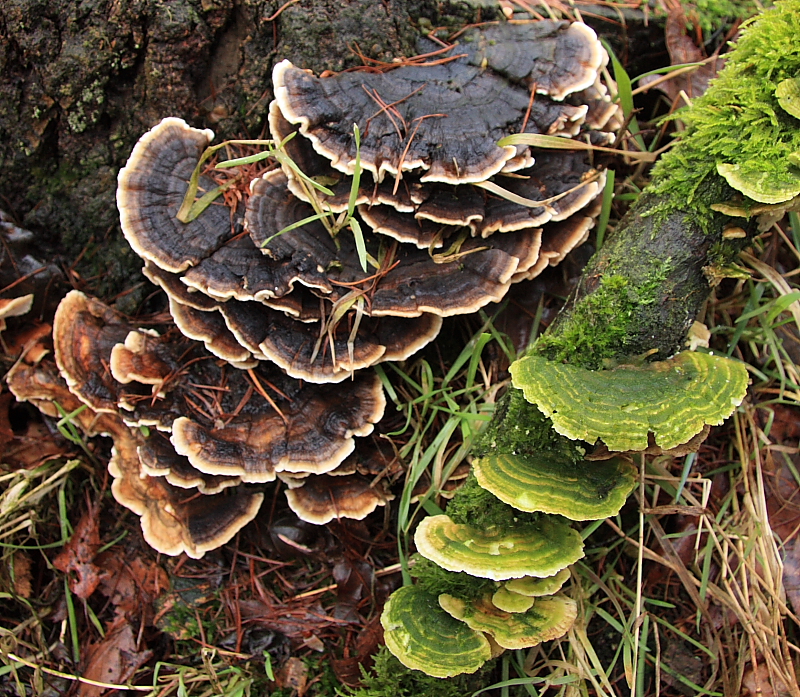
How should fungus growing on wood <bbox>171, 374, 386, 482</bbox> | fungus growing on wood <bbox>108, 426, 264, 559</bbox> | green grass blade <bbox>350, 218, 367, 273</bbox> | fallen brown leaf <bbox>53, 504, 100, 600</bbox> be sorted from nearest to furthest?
green grass blade <bbox>350, 218, 367, 273</bbox>, fungus growing on wood <bbox>171, 374, 386, 482</bbox>, fungus growing on wood <bbox>108, 426, 264, 559</bbox>, fallen brown leaf <bbox>53, 504, 100, 600</bbox>

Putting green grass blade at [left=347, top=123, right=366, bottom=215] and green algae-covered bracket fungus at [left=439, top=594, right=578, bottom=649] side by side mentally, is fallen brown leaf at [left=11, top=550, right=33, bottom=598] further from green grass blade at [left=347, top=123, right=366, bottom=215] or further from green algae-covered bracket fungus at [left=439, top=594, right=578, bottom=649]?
green grass blade at [left=347, top=123, right=366, bottom=215]

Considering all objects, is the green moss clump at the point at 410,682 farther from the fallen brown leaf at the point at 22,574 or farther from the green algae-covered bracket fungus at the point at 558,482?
the fallen brown leaf at the point at 22,574

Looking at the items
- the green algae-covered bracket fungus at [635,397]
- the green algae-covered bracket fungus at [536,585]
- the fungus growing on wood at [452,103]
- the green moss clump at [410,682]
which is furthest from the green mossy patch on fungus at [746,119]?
the green moss clump at [410,682]

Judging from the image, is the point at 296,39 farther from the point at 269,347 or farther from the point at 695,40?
the point at 695,40

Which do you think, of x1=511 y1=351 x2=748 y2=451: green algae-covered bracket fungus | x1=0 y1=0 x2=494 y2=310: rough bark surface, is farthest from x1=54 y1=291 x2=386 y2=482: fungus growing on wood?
x1=511 y1=351 x2=748 y2=451: green algae-covered bracket fungus

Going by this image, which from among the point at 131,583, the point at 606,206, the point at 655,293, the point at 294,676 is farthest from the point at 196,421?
the point at 606,206

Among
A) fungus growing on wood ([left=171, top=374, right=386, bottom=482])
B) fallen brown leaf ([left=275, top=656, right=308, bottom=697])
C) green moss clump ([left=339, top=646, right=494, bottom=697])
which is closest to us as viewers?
green moss clump ([left=339, top=646, right=494, bottom=697])

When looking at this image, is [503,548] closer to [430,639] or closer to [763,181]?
[430,639]
